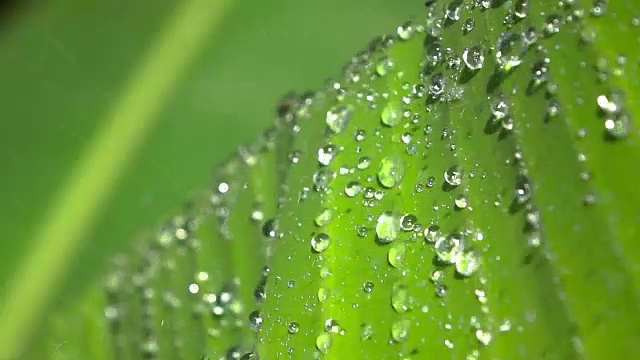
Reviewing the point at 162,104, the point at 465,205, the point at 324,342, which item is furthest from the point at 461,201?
the point at 162,104

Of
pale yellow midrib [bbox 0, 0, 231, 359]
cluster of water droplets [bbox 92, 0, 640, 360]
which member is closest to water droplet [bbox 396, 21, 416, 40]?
cluster of water droplets [bbox 92, 0, 640, 360]

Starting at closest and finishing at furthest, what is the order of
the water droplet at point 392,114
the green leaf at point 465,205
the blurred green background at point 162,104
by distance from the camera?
the green leaf at point 465,205 < the water droplet at point 392,114 < the blurred green background at point 162,104

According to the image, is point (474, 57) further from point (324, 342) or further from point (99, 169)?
point (99, 169)

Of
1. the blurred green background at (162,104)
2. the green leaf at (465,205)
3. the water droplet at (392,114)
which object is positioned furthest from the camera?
the blurred green background at (162,104)

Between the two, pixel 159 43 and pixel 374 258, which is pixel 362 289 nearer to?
pixel 374 258

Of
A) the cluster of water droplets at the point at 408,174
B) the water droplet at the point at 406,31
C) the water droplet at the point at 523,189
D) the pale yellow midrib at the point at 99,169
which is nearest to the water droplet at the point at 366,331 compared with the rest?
the cluster of water droplets at the point at 408,174

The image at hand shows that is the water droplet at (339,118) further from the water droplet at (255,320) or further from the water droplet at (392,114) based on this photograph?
the water droplet at (255,320)
